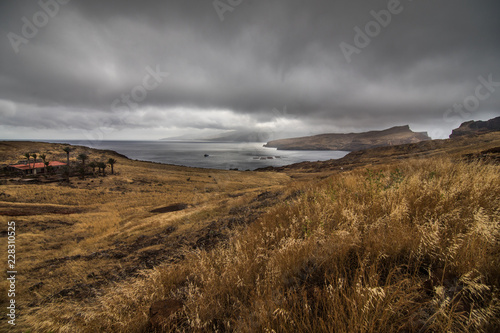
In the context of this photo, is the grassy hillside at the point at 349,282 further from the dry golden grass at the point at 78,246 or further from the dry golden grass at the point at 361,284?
the dry golden grass at the point at 78,246

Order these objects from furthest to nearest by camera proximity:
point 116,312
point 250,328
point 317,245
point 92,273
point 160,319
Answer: point 92,273 < point 317,245 < point 116,312 < point 160,319 < point 250,328

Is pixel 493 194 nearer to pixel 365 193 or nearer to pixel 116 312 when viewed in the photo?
pixel 365 193

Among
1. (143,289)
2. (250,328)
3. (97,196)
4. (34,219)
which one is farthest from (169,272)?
(97,196)

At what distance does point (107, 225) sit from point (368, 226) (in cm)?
2106

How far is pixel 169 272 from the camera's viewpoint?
400 cm

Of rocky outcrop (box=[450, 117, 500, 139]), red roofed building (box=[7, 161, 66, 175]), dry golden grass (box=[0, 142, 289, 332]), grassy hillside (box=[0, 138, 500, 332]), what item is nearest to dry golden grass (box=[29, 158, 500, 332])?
grassy hillside (box=[0, 138, 500, 332])

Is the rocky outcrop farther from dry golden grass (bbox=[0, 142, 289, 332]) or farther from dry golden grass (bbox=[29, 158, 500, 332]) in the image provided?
dry golden grass (bbox=[0, 142, 289, 332])

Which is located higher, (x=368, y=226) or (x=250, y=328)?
(x=368, y=226)

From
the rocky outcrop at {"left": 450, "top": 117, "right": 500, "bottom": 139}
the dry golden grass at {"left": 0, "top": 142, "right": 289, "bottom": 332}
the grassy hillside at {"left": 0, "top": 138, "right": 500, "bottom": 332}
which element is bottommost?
the dry golden grass at {"left": 0, "top": 142, "right": 289, "bottom": 332}

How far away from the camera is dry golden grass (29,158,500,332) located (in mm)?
1759

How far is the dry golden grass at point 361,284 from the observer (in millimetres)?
1759

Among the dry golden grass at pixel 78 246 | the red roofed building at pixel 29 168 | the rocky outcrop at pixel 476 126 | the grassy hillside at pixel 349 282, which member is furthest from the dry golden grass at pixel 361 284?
the rocky outcrop at pixel 476 126

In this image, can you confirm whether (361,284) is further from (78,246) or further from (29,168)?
(29,168)

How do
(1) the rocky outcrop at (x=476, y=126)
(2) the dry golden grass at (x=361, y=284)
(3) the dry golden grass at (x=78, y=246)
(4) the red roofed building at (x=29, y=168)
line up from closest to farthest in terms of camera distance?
(2) the dry golden grass at (x=361, y=284), (3) the dry golden grass at (x=78, y=246), (4) the red roofed building at (x=29, y=168), (1) the rocky outcrop at (x=476, y=126)
